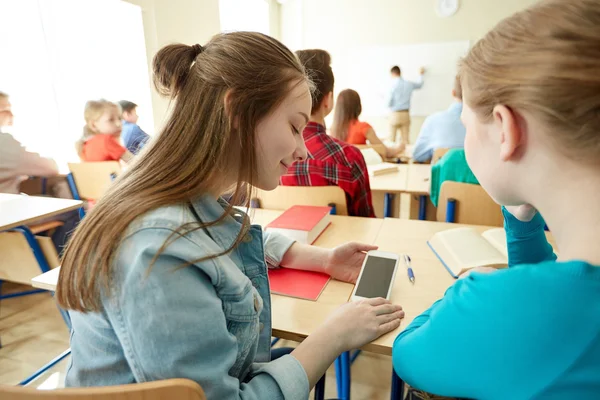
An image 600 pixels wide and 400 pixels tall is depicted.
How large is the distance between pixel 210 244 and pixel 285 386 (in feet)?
0.89

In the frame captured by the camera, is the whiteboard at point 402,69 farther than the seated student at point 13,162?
Yes

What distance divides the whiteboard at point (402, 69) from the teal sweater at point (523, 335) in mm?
6226

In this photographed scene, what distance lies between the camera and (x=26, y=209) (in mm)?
1785

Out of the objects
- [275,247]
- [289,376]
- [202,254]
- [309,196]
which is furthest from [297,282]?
[309,196]

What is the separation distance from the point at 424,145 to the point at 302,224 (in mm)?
2184

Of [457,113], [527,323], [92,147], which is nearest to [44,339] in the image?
[92,147]

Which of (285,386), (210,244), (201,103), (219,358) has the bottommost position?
(285,386)

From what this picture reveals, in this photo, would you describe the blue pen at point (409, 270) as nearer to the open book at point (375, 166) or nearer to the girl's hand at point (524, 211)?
the girl's hand at point (524, 211)

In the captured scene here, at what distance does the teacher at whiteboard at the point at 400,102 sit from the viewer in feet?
20.1

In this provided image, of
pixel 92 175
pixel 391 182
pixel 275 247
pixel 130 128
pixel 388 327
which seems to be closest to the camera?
pixel 388 327

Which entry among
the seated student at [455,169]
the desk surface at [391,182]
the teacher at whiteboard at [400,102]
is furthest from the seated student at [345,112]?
the teacher at whiteboard at [400,102]

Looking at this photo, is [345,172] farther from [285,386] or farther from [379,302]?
[285,386]

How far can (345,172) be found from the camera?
1653mm

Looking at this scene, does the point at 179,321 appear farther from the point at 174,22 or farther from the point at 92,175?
the point at 174,22
